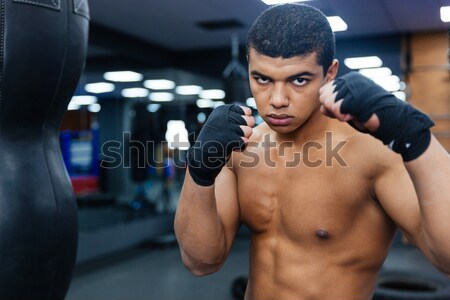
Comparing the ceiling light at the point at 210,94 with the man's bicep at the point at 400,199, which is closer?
the man's bicep at the point at 400,199

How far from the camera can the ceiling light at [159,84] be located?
699 cm

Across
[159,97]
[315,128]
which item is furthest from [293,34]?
[159,97]

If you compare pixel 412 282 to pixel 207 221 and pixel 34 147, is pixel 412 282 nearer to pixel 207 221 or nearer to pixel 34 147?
pixel 207 221

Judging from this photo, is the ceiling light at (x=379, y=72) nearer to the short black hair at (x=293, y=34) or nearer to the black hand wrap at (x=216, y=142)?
the short black hair at (x=293, y=34)

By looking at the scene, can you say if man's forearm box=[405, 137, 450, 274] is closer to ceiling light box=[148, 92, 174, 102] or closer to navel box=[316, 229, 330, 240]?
navel box=[316, 229, 330, 240]

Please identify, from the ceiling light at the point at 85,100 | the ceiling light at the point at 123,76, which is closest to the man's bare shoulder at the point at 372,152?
the ceiling light at the point at 85,100

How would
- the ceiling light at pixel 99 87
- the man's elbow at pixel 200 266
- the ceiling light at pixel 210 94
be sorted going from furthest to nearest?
the ceiling light at pixel 210 94, the ceiling light at pixel 99 87, the man's elbow at pixel 200 266

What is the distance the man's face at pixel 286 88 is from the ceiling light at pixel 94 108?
16.1 feet

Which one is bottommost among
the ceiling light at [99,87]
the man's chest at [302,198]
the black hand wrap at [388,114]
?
the ceiling light at [99,87]

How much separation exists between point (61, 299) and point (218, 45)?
5570mm

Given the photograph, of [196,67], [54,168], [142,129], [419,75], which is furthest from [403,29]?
[54,168]

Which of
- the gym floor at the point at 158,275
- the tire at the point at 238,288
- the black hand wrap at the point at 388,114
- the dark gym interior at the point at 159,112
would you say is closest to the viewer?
the black hand wrap at the point at 388,114

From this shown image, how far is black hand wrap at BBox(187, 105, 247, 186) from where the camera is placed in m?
1.16

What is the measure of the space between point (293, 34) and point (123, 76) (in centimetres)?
551
